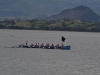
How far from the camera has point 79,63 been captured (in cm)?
8038

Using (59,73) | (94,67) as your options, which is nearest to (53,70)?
(59,73)

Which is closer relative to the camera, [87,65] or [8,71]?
[8,71]

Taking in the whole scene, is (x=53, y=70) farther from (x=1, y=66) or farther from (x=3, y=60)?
(x=3, y=60)

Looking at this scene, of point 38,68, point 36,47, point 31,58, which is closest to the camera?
point 38,68

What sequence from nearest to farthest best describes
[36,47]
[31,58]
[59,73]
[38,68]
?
1. [59,73]
2. [38,68]
3. [31,58]
4. [36,47]

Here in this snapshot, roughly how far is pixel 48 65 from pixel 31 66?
11.2ft

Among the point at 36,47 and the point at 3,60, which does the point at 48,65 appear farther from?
the point at 36,47

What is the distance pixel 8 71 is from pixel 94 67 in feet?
50.1

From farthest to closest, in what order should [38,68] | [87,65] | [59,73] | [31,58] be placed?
1. [31,58]
2. [87,65]
3. [38,68]
4. [59,73]

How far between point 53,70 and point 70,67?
5.09 metres

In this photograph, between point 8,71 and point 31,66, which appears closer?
point 8,71

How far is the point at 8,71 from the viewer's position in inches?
2648

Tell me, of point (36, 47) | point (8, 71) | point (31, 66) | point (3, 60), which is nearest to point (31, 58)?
point (3, 60)

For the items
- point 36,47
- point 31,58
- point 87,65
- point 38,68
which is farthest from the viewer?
point 36,47
